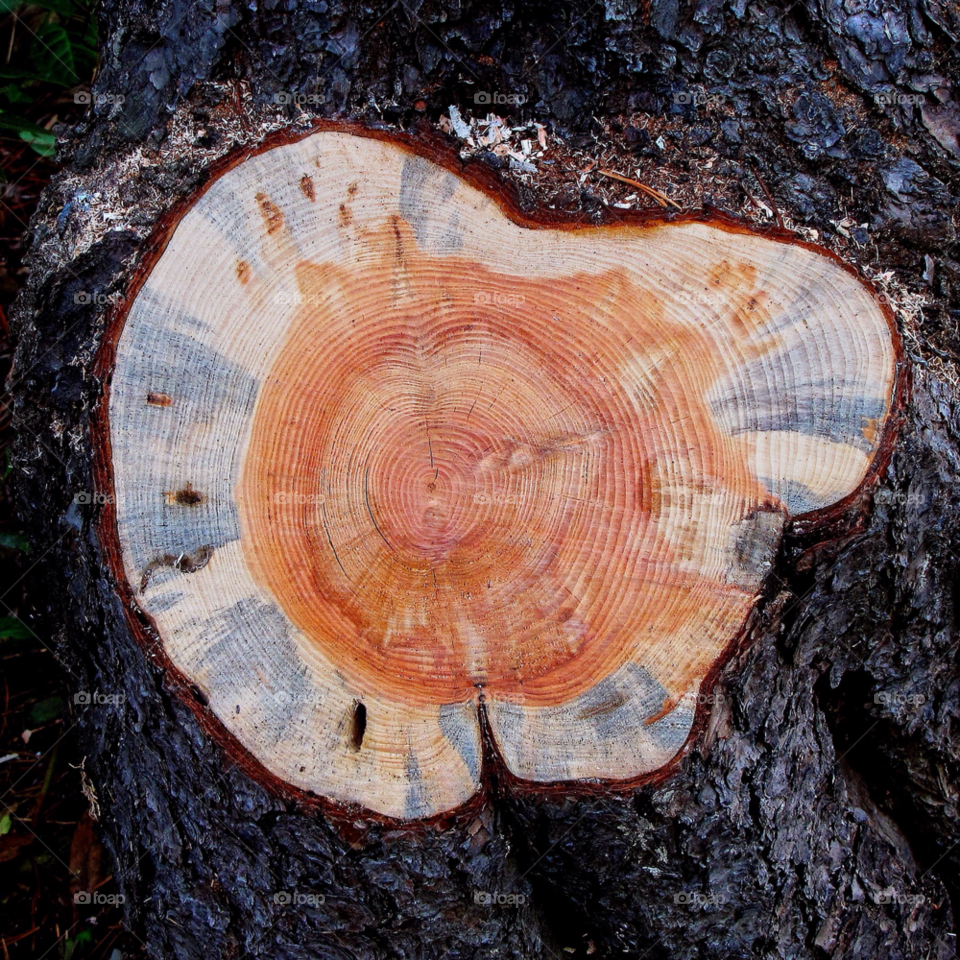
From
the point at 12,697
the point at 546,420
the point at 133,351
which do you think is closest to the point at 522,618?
the point at 546,420

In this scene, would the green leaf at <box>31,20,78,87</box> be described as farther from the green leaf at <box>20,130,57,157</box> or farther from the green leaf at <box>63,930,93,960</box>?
the green leaf at <box>63,930,93,960</box>

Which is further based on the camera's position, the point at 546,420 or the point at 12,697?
the point at 12,697

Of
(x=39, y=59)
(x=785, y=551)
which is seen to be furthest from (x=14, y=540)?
(x=785, y=551)

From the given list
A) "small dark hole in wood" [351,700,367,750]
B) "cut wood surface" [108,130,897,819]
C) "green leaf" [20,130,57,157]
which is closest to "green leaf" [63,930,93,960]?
"cut wood surface" [108,130,897,819]

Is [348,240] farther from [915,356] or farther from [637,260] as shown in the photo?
[915,356]

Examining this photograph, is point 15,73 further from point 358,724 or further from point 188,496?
point 358,724

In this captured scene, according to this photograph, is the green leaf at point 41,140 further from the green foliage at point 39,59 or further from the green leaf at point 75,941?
the green leaf at point 75,941
